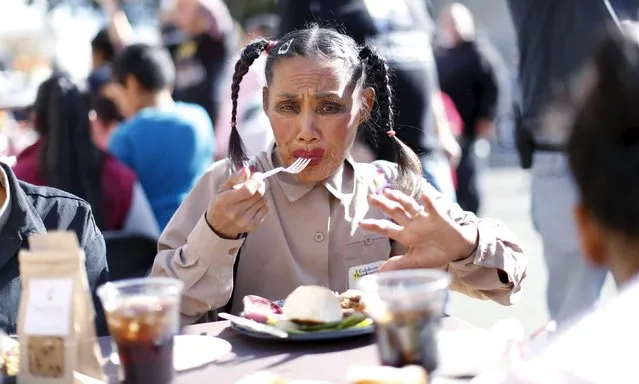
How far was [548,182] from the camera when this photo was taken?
11.4 feet

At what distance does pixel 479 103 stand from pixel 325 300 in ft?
16.6

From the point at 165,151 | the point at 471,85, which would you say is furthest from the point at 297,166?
the point at 471,85

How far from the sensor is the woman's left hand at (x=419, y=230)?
1932 mm

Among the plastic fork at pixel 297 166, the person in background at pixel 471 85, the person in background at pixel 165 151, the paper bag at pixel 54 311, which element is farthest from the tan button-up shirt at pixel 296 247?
the person in background at pixel 471 85

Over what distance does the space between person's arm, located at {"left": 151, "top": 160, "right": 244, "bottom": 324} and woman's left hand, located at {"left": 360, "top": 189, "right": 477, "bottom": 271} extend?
0.39m

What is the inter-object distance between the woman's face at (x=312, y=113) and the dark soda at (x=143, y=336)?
3.14 feet

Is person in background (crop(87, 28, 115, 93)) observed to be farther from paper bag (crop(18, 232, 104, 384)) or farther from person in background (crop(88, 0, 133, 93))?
paper bag (crop(18, 232, 104, 384))

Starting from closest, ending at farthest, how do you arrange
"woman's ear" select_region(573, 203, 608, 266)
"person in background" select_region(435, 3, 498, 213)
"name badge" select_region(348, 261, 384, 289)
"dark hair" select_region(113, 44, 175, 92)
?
"woman's ear" select_region(573, 203, 608, 266), "name badge" select_region(348, 261, 384, 289), "dark hair" select_region(113, 44, 175, 92), "person in background" select_region(435, 3, 498, 213)

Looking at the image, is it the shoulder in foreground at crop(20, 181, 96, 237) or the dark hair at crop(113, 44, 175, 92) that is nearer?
the shoulder in foreground at crop(20, 181, 96, 237)

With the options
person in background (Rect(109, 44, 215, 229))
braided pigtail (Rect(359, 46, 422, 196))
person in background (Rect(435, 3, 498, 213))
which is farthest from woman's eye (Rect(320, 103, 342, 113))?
person in background (Rect(435, 3, 498, 213))

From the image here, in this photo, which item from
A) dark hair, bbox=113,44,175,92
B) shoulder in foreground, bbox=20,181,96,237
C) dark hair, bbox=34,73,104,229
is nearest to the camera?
shoulder in foreground, bbox=20,181,96,237

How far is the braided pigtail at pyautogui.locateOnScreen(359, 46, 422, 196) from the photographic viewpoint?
2580 millimetres

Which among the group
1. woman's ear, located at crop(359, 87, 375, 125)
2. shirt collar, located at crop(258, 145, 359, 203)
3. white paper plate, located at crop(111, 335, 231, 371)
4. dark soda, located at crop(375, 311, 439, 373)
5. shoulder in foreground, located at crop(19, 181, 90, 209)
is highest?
woman's ear, located at crop(359, 87, 375, 125)

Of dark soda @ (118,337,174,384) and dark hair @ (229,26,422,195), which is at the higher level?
dark hair @ (229,26,422,195)
